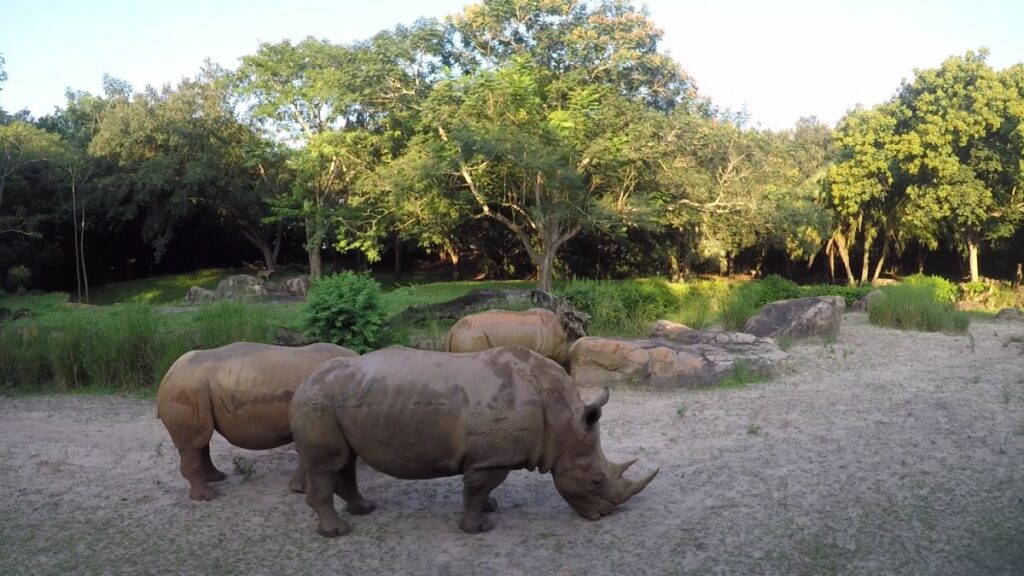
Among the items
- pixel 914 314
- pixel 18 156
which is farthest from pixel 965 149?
pixel 18 156

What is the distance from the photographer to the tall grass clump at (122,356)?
34.1 feet

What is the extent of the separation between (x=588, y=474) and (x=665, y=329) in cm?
825

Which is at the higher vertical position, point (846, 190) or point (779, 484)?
point (846, 190)

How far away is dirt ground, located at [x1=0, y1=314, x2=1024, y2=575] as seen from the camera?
4602 mm

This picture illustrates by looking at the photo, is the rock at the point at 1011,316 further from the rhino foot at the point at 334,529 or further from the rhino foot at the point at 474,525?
the rhino foot at the point at 334,529

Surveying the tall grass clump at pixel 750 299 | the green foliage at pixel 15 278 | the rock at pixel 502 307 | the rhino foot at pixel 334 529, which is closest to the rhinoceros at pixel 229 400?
the rhino foot at pixel 334 529

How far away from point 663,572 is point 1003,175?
3131 centimetres

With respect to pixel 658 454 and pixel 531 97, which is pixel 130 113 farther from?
pixel 658 454

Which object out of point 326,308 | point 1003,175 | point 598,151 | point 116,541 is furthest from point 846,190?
point 116,541

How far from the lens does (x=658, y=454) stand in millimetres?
6898

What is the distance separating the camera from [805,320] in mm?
13461

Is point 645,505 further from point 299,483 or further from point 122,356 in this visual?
point 122,356

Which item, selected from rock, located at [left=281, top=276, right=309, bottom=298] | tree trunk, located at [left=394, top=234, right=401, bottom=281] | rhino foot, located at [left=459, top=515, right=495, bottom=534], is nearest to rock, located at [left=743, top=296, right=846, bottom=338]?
rhino foot, located at [left=459, top=515, right=495, bottom=534]

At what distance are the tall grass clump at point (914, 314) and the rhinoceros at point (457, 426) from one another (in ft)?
39.3
